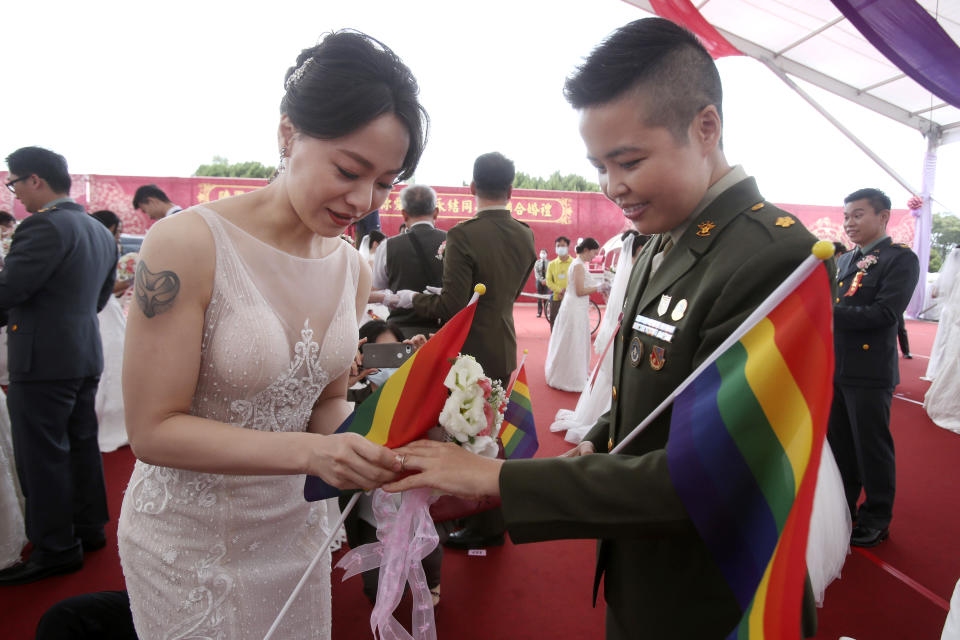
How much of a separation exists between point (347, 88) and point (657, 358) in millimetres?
747

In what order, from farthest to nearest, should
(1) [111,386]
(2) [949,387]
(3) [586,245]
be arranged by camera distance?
(3) [586,245] < (2) [949,387] < (1) [111,386]

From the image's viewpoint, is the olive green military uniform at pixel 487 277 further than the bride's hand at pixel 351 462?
Yes

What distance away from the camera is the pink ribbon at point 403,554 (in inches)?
40.3

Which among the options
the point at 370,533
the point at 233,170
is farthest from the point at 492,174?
the point at 233,170

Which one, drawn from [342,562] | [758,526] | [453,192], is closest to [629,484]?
[758,526]

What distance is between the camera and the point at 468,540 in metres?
2.68

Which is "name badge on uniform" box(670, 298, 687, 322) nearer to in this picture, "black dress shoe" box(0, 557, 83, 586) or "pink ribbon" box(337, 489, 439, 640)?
"pink ribbon" box(337, 489, 439, 640)

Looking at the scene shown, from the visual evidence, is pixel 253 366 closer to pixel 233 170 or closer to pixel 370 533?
pixel 370 533

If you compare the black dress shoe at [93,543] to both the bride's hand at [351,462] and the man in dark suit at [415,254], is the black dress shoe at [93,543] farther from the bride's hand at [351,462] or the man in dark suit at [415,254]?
the bride's hand at [351,462]

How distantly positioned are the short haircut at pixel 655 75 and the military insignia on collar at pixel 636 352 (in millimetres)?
364

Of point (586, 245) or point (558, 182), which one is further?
point (558, 182)

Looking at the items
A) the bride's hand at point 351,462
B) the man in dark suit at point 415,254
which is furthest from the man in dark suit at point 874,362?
the bride's hand at point 351,462

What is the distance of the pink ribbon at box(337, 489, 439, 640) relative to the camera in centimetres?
102

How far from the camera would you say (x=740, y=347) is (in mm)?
798
